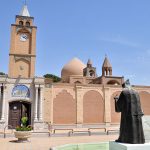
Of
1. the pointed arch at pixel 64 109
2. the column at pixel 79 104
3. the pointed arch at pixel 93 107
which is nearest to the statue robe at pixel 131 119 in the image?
the pointed arch at pixel 64 109

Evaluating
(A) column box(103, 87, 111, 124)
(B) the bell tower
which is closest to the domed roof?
(A) column box(103, 87, 111, 124)

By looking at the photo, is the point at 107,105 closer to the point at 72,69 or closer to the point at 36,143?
the point at 36,143

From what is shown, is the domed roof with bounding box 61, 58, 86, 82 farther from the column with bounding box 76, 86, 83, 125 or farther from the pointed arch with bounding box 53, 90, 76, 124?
the pointed arch with bounding box 53, 90, 76, 124

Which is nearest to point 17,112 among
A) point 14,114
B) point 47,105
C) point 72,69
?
point 14,114

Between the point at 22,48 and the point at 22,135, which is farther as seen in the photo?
the point at 22,48

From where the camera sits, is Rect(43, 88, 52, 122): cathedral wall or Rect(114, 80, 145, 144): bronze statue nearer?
Rect(114, 80, 145, 144): bronze statue

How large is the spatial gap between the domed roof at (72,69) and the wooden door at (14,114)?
19926 millimetres

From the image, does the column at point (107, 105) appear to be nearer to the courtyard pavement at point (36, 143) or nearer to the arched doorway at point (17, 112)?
the arched doorway at point (17, 112)

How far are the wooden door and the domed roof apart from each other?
1993 cm

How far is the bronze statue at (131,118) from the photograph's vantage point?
717 centimetres

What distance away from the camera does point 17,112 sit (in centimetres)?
2567

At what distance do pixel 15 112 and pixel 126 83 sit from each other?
19753 mm

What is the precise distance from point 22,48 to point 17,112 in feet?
26.9

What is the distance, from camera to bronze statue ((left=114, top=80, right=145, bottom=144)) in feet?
23.5
